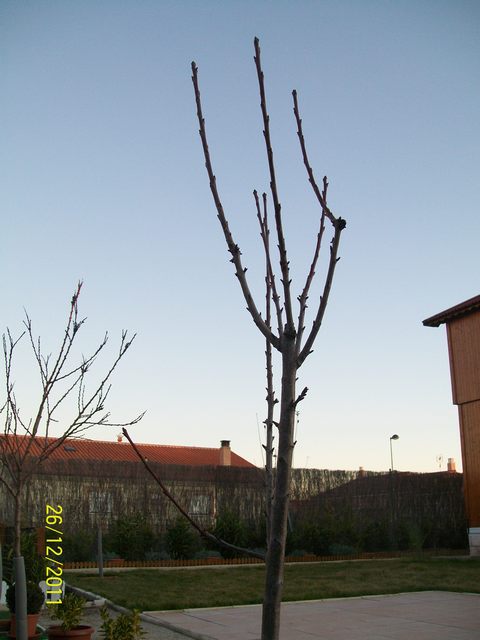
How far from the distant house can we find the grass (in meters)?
2.53

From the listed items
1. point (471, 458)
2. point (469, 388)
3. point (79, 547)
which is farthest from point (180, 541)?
point (469, 388)

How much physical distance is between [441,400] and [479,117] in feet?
35.3

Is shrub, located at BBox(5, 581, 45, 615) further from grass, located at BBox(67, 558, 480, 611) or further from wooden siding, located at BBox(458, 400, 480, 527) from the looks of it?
wooden siding, located at BBox(458, 400, 480, 527)

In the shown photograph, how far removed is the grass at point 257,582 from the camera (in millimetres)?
9180

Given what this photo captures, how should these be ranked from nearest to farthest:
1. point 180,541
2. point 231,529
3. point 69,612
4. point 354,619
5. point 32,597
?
point 69,612 < point 32,597 < point 354,619 < point 180,541 < point 231,529

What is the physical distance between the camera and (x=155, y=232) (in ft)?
28.3

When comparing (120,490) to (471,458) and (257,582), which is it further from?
(471,458)

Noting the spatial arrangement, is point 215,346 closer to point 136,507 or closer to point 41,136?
point 41,136

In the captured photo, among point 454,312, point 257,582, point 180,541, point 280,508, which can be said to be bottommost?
point 257,582

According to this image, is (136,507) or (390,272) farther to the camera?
(136,507)

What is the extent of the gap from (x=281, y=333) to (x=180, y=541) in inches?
520

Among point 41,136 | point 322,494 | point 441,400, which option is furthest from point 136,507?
point 41,136

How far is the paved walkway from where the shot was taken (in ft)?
22.5

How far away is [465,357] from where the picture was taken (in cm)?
1741
